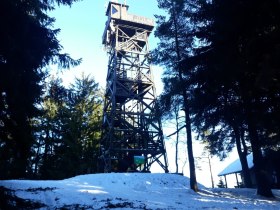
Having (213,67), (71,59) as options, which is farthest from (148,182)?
(71,59)

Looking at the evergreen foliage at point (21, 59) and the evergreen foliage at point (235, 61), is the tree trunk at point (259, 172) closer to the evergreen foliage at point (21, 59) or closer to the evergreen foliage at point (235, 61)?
the evergreen foliage at point (235, 61)

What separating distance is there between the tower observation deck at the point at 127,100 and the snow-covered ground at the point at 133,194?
449 cm

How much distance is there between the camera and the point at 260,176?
13.6 m

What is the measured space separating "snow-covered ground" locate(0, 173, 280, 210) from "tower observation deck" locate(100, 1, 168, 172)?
449cm

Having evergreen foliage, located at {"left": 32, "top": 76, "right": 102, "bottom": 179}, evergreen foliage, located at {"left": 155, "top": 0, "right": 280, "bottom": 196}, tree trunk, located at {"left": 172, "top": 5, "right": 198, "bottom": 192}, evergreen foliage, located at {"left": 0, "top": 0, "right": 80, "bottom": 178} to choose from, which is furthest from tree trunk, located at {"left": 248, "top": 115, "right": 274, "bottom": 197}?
evergreen foliage, located at {"left": 32, "top": 76, "right": 102, "bottom": 179}

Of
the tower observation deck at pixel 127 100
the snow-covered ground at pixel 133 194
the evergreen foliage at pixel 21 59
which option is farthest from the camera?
the tower observation deck at pixel 127 100

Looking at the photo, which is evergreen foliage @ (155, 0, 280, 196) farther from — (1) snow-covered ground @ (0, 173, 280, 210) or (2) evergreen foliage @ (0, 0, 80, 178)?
(2) evergreen foliage @ (0, 0, 80, 178)

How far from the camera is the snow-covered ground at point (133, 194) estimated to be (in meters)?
9.08

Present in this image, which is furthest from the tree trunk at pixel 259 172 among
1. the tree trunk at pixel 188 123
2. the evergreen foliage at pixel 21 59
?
the evergreen foliage at pixel 21 59

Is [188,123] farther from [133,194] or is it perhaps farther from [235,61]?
[235,61]

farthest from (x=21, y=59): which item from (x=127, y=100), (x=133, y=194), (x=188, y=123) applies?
(x=127, y=100)

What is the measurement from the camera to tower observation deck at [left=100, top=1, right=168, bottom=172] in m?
22.2

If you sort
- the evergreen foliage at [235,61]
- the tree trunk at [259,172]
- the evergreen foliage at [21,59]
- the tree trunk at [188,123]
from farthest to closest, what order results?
the tree trunk at [188,123] → the tree trunk at [259,172] → the evergreen foliage at [235,61] → the evergreen foliage at [21,59]

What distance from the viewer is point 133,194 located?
12.2 meters
